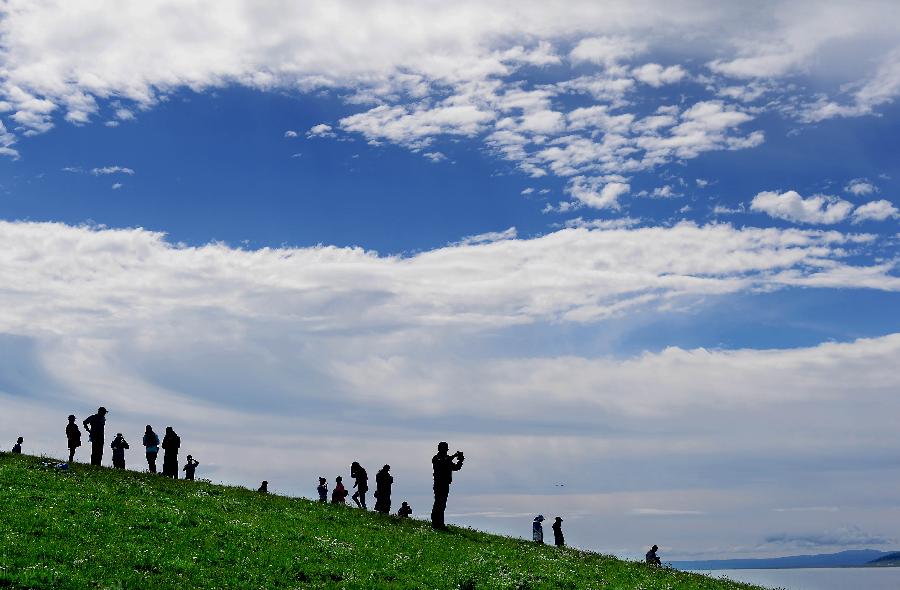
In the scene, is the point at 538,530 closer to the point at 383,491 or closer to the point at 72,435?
the point at 383,491

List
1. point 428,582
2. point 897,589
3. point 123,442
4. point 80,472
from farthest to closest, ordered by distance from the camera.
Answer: point 897,589
point 123,442
point 80,472
point 428,582

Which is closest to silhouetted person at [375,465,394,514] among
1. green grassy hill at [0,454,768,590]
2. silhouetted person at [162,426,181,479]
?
green grassy hill at [0,454,768,590]

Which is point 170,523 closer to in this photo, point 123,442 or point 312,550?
point 312,550

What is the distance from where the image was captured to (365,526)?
3534 cm

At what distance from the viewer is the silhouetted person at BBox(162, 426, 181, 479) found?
43188mm

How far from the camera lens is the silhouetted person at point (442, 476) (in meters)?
38.9

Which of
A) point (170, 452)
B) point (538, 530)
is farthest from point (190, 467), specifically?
point (538, 530)

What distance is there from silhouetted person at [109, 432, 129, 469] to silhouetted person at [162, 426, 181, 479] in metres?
1.98

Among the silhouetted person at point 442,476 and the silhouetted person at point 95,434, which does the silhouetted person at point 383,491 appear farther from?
the silhouetted person at point 95,434

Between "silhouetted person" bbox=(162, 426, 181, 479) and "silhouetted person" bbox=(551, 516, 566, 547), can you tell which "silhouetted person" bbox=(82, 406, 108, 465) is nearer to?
"silhouetted person" bbox=(162, 426, 181, 479)

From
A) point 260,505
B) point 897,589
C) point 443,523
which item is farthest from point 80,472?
point 897,589

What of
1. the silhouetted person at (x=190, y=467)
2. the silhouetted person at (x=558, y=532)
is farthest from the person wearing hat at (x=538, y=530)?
the silhouetted person at (x=190, y=467)

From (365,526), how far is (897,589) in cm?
17188

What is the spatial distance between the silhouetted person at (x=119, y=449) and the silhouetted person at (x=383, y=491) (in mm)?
13308
